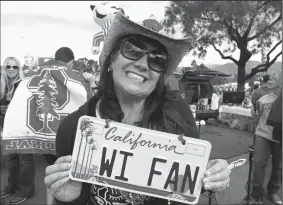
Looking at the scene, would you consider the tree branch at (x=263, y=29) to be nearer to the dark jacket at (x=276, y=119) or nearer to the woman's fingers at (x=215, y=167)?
the dark jacket at (x=276, y=119)

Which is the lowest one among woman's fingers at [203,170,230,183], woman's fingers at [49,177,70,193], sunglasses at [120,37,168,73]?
woman's fingers at [49,177,70,193]

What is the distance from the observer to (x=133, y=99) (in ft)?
4.23

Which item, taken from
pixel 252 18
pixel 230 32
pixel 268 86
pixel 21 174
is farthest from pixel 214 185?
pixel 230 32

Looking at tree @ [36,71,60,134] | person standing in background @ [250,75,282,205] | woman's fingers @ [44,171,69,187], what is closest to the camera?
woman's fingers @ [44,171,69,187]

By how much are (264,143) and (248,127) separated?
162 inches

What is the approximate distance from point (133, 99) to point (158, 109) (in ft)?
0.41

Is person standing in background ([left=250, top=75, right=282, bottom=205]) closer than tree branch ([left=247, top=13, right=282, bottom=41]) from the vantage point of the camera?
Yes

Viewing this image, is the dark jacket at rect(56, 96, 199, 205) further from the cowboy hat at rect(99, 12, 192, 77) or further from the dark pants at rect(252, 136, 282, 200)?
the dark pants at rect(252, 136, 282, 200)

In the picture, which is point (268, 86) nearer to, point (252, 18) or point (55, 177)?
point (55, 177)

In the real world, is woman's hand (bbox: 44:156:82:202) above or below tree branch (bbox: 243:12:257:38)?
below

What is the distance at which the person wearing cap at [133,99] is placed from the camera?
115 centimetres

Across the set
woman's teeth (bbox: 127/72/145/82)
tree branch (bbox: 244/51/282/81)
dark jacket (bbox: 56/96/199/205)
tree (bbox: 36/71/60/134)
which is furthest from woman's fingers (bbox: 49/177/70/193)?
tree branch (bbox: 244/51/282/81)

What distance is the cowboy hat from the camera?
3.94ft

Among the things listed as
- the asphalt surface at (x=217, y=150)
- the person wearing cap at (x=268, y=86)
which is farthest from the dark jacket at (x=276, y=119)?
the person wearing cap at (x=268, y=86)
